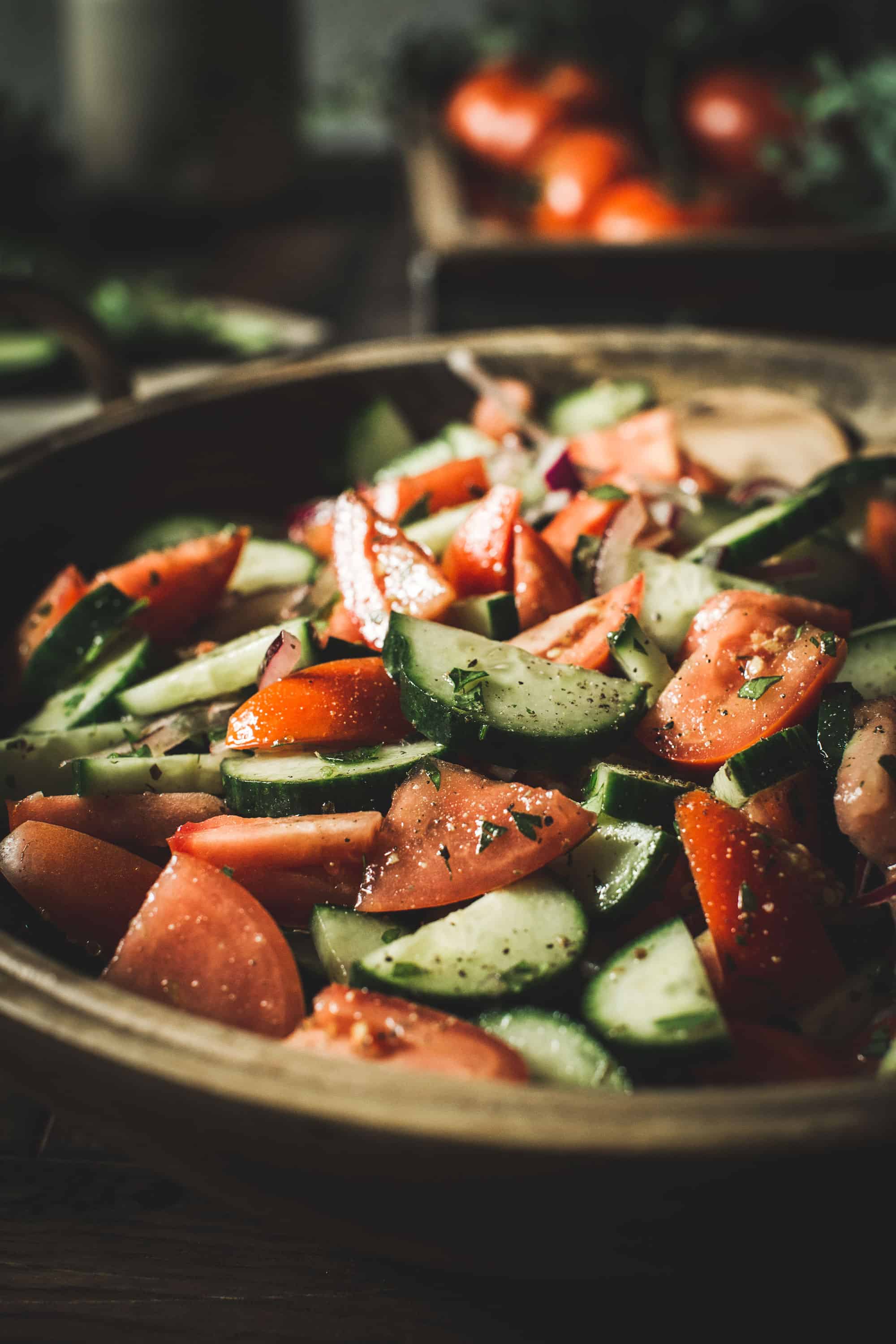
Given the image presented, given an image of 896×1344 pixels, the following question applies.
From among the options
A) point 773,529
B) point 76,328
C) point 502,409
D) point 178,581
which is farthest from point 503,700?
point 76,328

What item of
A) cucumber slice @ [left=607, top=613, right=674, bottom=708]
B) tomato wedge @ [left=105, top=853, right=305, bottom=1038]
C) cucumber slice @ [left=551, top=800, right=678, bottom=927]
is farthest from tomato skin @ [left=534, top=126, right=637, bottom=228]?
tomato wedge @ [left=105, top=853, right=305, bottom=1038]

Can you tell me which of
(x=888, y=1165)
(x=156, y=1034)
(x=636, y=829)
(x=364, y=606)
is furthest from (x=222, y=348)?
(x=888, y=1165)

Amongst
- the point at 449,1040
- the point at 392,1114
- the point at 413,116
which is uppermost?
the point at 413,116

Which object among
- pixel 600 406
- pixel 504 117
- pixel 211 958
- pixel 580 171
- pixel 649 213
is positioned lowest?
pixel 211 958

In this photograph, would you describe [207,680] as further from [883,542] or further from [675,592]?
[883,542]

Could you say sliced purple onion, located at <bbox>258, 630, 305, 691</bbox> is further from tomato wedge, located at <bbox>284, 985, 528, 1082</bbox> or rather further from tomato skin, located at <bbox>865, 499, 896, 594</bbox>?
tomato skin, located at <bbox>865, 499, 896, 594</bbox>

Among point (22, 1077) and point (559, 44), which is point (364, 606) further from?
point (559, 44)
